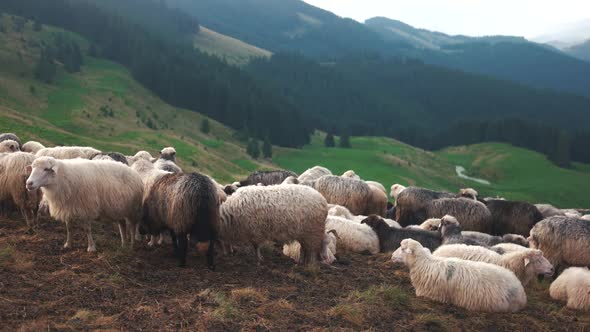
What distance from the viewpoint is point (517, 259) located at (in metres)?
9.81

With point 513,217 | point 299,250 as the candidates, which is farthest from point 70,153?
point 513,217

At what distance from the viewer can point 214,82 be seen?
8988 cm

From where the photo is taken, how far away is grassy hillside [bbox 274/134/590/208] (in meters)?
69.1

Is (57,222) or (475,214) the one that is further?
(475,214)

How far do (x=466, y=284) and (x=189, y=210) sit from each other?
5.54 metres

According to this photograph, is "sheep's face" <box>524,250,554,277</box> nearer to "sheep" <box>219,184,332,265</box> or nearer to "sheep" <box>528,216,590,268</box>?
"sheep" <box>528,216,590,268</box>

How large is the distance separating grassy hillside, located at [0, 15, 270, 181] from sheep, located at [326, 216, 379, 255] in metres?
24.5

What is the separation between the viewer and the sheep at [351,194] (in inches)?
674

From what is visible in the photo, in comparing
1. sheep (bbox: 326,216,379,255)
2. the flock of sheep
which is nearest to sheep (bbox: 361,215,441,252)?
the flock of sheep

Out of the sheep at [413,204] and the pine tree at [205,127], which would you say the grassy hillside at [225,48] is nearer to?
the pine tree at [205,127]

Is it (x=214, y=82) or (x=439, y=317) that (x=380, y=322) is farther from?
(x=214, y=82)

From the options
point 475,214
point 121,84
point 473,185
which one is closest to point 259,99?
point 121,84

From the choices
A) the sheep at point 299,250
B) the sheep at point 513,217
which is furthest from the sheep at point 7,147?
the sheep at point 513,217

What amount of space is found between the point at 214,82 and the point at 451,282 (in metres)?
85.8
